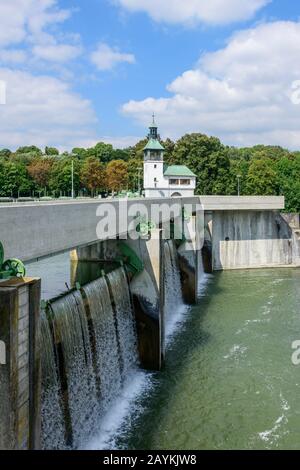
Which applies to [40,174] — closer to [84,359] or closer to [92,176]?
[92,176]

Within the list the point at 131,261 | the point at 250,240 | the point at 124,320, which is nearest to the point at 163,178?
the point at 250,240

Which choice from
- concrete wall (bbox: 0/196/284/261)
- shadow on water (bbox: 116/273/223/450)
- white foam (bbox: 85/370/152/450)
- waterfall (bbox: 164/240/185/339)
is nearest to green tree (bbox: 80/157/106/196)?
waterfall (bbox: 164/240/185/339)

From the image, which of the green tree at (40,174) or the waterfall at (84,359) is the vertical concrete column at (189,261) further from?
the green tree at (40,174)

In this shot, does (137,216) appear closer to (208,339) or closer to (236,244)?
(208,339)

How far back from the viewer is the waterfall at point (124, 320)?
15.1 metres

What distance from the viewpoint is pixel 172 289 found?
23.6 m

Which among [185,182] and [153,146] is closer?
[185,182]

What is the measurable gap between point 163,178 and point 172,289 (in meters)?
35.2

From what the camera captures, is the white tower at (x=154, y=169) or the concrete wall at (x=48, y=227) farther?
the white tower at (x=154, y=169)

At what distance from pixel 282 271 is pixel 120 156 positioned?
7089 centimetres

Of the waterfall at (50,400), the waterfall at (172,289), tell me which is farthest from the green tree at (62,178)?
the waterfall at (50,400)

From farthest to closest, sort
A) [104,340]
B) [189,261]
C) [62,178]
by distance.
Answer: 1. [62,178]
2. [189,261]
3. [104,340]

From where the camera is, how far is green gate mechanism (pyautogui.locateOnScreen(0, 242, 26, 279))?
776cm

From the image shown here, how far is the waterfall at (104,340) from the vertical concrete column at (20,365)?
201 inches
